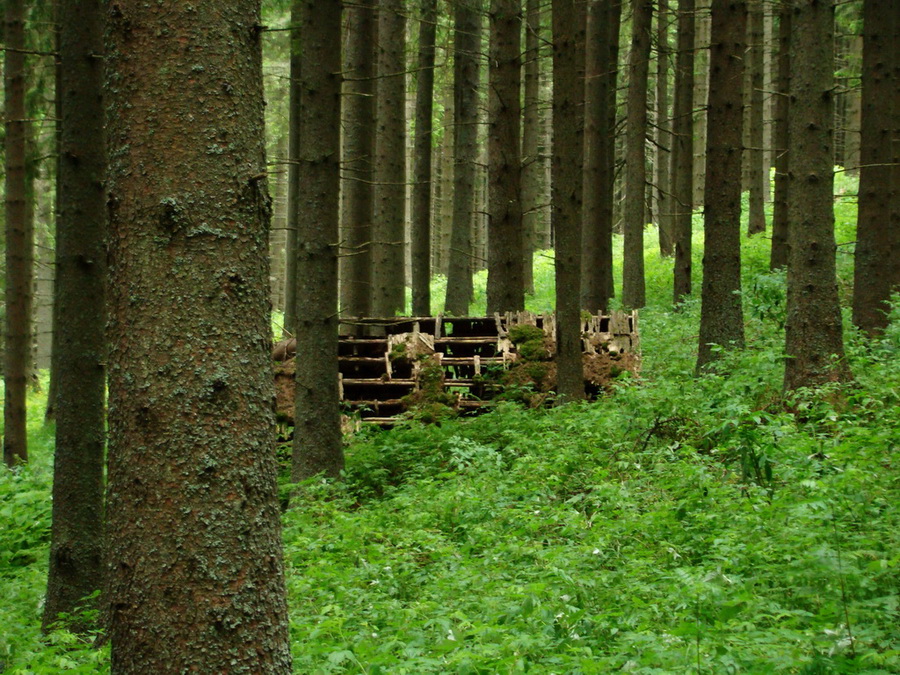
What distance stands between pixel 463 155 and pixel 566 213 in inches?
344

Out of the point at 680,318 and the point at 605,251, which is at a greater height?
the point at 605,251

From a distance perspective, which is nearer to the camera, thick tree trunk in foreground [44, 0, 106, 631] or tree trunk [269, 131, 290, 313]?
thick tree trunk in foreground [44, 0, 106, 631]

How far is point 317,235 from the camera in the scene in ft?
29.7

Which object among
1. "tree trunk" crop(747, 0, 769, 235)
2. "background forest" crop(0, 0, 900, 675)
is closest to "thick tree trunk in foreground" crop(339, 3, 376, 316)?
"background forest" crop(0, 0, 900, 675)

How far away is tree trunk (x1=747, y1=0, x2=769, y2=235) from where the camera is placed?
23.1 m

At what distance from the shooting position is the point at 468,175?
19.4 metres

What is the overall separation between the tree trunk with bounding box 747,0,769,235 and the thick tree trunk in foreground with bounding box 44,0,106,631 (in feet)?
61.6

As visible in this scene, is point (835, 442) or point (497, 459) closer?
point (835, 442)

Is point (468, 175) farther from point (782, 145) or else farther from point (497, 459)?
point (497, 459)

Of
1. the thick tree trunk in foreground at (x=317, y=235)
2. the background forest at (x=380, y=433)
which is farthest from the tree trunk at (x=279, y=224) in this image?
the thick tree trunk in foreground at (x=317, y=235)

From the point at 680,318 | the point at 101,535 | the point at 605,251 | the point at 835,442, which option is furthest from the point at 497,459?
the point at 605,251

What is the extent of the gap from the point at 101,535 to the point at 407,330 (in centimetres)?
670

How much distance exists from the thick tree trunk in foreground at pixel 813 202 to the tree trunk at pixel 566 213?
298 centimetres

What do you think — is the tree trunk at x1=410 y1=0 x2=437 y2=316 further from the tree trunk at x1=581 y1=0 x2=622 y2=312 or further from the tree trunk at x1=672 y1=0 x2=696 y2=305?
the tree trunk at x1=672 y1=0 x2=696 y2=305
